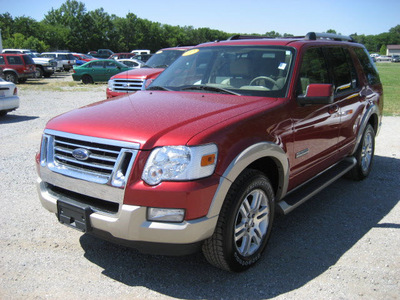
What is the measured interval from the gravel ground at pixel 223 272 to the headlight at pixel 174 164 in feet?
3.16

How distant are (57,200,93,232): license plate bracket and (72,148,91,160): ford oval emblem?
1.17 feet

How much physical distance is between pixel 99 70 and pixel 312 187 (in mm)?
21403

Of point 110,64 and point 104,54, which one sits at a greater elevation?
point 104,54

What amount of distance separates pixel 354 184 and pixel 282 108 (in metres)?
2.69

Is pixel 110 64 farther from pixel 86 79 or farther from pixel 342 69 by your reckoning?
pixel 342 69

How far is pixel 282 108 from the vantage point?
142 inches

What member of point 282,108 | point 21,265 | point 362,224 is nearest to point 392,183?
point 362,224

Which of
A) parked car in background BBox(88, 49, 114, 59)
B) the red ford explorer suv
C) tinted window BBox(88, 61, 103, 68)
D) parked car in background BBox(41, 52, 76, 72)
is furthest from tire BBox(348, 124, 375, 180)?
parked car in background BBox(88, 49, 114, 59)

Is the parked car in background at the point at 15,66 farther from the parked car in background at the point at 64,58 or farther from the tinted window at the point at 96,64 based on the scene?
the parked car in background at the point at 64,58

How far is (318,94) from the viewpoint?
3.67m

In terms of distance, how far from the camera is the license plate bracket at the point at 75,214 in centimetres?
292

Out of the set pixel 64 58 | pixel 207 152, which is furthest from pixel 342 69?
pixel 64 58

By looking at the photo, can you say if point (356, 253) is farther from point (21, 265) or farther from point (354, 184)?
point (21, 265)

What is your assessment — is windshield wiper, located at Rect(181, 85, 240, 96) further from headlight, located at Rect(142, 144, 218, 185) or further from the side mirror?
headlight, located at Rect(142, 144, 218, 185)
